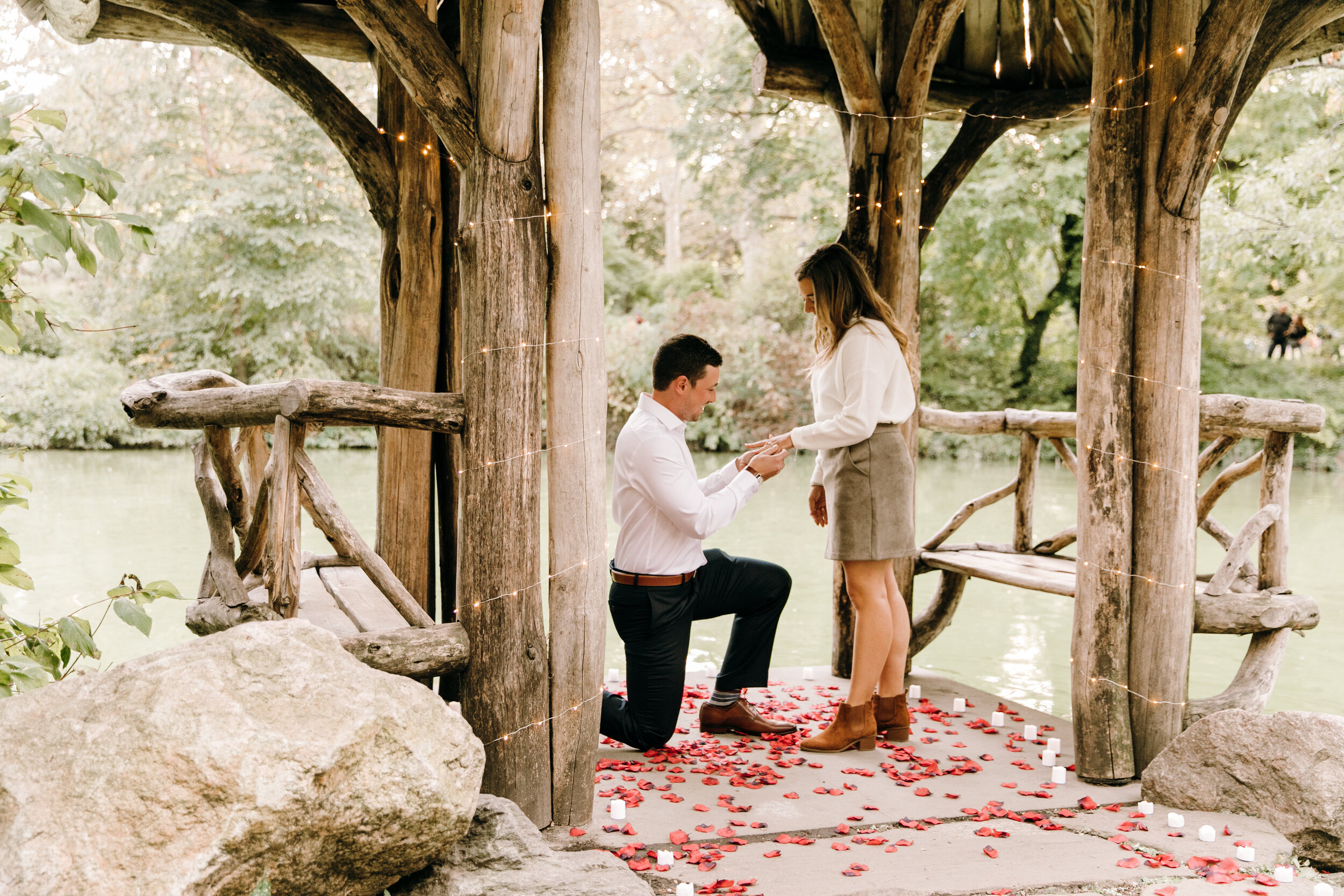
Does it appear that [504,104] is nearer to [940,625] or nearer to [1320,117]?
[940,625]

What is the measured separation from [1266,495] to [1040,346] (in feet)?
53.0

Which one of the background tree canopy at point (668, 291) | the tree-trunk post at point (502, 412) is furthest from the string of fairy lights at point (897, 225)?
the background tree canopy at point (668, 291)

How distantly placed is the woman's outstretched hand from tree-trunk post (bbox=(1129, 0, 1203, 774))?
117 cm

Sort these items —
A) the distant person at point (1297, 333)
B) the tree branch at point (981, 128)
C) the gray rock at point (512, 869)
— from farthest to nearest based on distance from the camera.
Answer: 1. the distant person at point (1297, 333)
2. the tree branch at point (981, 128)
3. the gray rock at point (512, 869)

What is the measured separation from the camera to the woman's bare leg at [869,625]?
403 cm

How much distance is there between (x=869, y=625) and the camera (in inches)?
159

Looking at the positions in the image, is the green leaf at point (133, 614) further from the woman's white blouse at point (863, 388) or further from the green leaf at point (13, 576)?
the woman's white blouse at point (863, 388)

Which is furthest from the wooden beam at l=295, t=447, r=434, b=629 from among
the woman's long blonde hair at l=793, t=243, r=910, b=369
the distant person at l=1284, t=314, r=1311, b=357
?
the distant person at l=1284, t=314, r=1311, b=357

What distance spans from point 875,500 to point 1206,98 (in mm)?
1756

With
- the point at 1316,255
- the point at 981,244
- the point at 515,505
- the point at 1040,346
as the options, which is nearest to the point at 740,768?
the point at 515,505

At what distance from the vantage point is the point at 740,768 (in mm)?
3912

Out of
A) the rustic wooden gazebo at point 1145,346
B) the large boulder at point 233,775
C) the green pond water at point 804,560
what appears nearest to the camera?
the large boulder at point 233,775

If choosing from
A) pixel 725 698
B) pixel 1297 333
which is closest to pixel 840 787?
pixel 725 698

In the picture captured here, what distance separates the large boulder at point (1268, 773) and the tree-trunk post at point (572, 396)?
6.36ft
